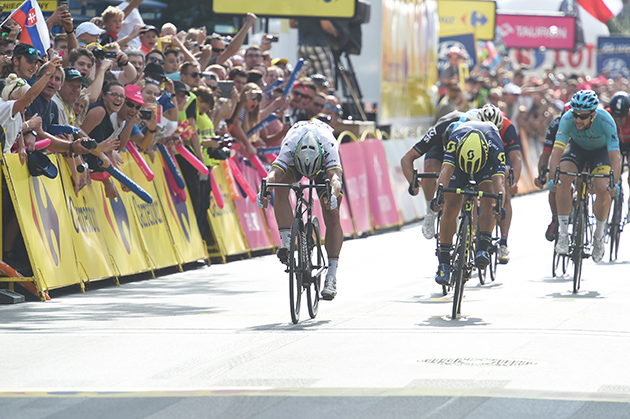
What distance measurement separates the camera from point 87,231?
12.5 metres

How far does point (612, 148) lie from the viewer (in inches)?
501

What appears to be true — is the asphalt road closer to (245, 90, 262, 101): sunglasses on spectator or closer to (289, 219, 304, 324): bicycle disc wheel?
(289, 219, 304, 324): bicycle disc wheel

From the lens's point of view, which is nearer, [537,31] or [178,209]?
[178,209]

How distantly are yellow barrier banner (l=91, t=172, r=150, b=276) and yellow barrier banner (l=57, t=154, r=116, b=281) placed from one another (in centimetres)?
7

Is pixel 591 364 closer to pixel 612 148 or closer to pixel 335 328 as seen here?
pixel 335 328

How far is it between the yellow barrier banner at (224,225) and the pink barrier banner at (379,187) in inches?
194

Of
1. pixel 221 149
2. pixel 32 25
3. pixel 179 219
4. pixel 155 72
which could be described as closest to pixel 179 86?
pixel 155 72

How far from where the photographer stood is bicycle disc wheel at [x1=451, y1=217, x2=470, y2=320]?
33.8ft

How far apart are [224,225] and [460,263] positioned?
6.11m

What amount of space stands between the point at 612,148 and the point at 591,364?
5153mm

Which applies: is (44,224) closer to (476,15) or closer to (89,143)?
(89,143)

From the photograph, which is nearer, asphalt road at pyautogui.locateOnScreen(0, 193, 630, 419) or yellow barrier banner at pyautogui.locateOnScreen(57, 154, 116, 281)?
asphalt road at pyautogui.locateOnScreen(0, 193, 630, 419)

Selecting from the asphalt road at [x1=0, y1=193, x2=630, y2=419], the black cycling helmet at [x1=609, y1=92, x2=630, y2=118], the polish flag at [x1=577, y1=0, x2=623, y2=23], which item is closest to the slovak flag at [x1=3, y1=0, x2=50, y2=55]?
the asphalt road at [x1=0, y1=193, x2=630, y2=419]

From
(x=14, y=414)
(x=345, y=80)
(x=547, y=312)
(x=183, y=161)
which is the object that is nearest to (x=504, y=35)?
(x=345, y=80)
